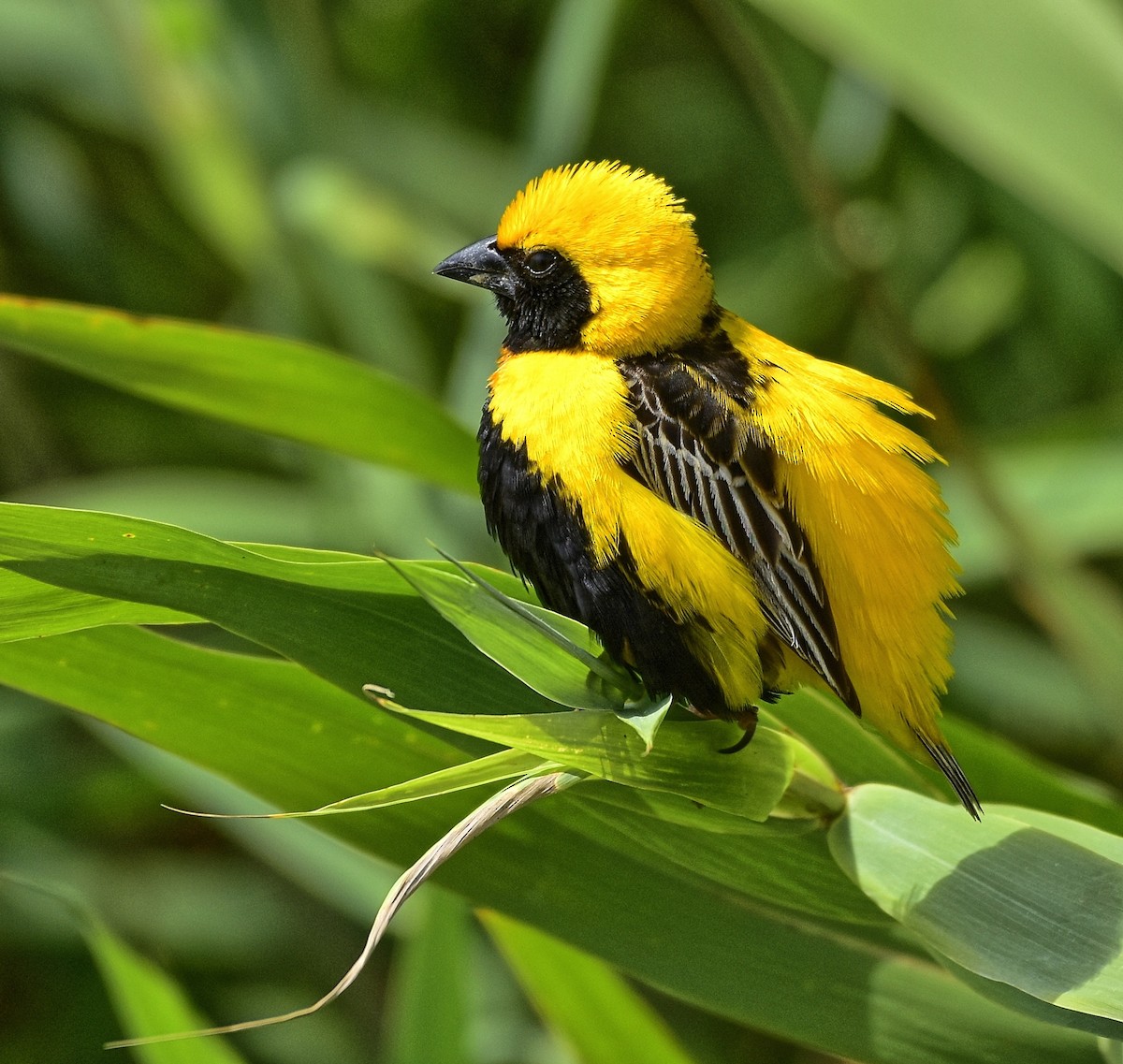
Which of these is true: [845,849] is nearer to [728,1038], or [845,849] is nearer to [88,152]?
[728,1038]

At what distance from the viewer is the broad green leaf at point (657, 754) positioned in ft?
3.36

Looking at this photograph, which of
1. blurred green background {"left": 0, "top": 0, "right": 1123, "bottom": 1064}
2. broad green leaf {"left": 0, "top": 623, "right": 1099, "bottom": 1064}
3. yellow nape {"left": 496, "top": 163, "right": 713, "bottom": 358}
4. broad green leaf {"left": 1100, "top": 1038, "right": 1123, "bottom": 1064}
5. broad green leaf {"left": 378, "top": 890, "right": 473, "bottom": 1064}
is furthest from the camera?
blurred green background {"left": 0, "top": 0, "right": 1123, "bottom": 1064}

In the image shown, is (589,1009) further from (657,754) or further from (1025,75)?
(1025,75)

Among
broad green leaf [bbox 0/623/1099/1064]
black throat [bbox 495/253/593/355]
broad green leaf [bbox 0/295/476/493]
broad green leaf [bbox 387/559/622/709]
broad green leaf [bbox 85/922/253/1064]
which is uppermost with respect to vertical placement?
black throat [bbox 495/253/593/355]

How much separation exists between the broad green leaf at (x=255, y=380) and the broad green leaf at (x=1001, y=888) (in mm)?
672

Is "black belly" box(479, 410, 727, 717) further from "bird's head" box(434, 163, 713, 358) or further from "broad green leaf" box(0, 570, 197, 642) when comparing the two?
"broad green leaf" box(0, 570, 197, 642)

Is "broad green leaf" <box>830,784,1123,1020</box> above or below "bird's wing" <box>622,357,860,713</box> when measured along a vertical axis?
below

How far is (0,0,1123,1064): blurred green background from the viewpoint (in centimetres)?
284

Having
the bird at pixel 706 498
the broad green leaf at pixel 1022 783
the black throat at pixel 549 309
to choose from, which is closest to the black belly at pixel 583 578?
the bird at pixel 706 498

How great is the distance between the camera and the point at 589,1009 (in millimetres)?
1725

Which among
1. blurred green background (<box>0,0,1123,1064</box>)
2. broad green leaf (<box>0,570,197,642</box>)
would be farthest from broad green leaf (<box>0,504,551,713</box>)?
blurred green background (<box>0,0,1123,1064</box>)

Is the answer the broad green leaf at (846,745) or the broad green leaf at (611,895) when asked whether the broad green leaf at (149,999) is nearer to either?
the broad green leaf at (611,895)

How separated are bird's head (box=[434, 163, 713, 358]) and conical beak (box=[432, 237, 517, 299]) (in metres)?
0.05

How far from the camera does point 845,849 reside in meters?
1.20
